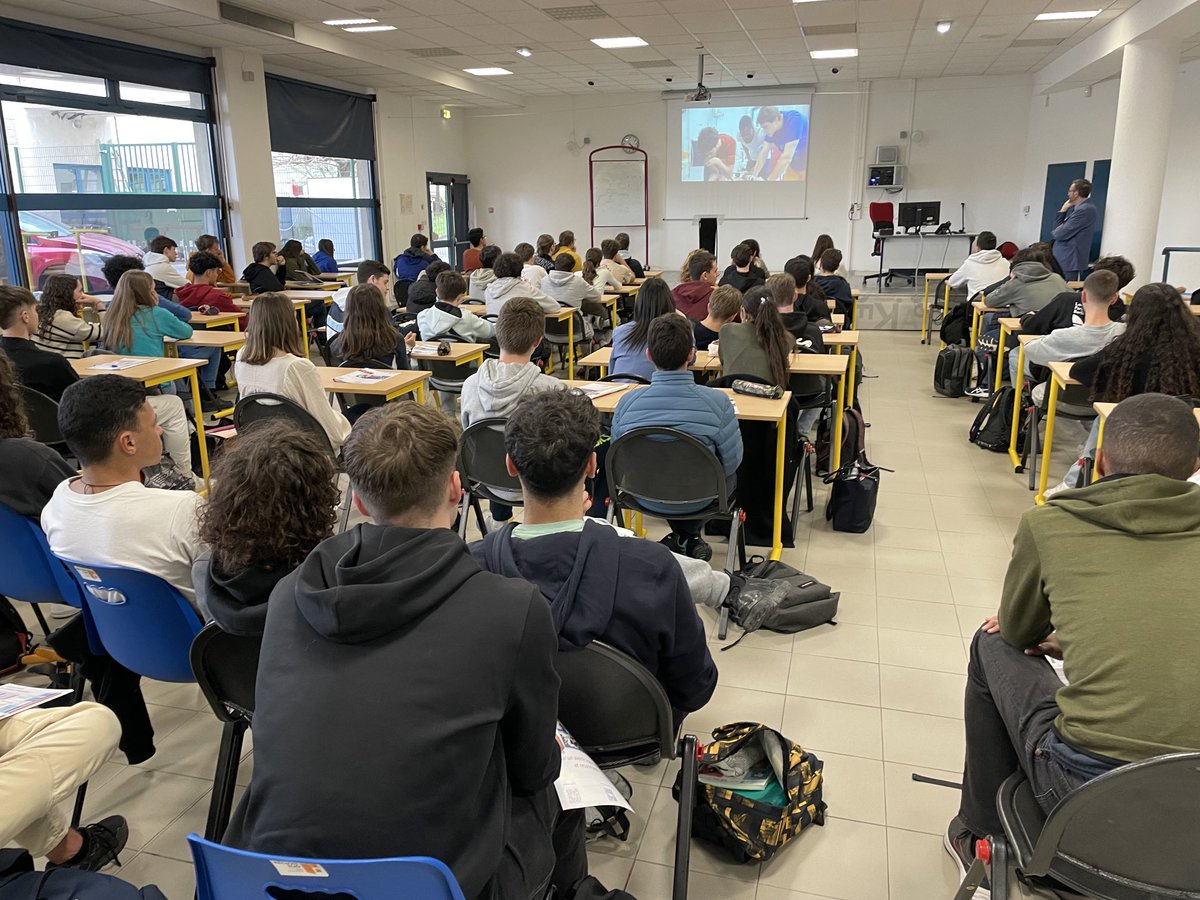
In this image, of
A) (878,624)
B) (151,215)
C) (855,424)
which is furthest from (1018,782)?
(151,215)

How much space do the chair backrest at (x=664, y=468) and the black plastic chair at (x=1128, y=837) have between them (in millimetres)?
1749

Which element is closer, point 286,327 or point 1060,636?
point 1060,636

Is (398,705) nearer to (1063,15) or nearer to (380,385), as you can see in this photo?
(380,385)

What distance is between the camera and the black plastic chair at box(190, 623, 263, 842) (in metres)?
1.82

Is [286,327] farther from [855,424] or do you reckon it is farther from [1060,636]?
[1060,636]

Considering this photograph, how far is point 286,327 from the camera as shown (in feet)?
13.9

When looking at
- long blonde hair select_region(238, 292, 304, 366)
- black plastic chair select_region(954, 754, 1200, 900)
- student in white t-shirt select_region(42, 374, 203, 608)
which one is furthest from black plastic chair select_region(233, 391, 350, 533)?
black plastic chair select_region(954, 754, 1200, 900)

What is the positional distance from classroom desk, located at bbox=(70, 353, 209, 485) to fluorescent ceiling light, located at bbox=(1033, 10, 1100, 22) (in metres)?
8.49

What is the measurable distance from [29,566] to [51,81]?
7.27 meters

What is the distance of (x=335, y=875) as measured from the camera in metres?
1.07

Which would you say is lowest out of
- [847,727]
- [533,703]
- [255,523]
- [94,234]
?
[847,727]

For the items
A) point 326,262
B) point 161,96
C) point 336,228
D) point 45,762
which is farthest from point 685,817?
point 336,228

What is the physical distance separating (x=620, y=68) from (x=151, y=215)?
6.26 metres

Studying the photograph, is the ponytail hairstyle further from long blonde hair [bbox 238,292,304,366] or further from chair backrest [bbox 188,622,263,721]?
chair backrest [bbox 188,622,263,721]
